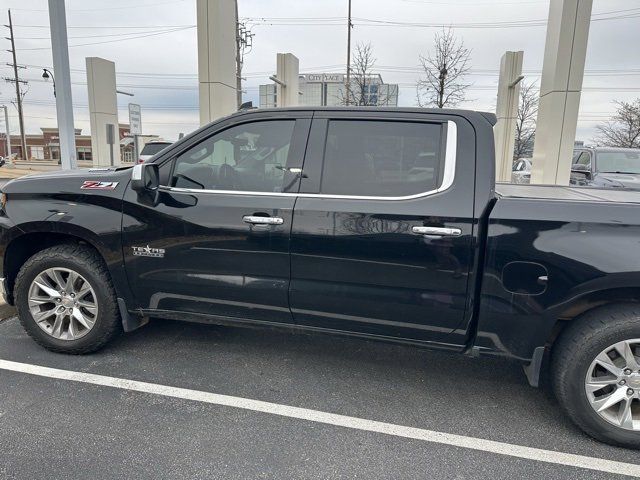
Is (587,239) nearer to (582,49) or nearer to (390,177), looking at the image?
(390,177)

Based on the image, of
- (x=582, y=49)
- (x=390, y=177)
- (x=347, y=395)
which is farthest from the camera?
(x=582, y=49)

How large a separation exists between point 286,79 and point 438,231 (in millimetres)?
14006

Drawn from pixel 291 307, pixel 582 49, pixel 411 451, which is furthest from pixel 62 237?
pixel 582 49

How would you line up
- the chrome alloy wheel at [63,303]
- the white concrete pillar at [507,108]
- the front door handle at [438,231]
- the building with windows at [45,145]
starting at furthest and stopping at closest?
the building with windows at [45,145] < the white concrete pillar at [507,108] < the chrome alloy wheel at [63,303] < the front door handle at [438,231]

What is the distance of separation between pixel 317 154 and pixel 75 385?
7.64 feet

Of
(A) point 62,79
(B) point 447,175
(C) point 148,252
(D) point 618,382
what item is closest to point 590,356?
(D) point 618,382

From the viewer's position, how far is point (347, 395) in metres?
3.13

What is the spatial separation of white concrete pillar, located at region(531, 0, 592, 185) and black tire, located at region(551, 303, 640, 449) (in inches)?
354

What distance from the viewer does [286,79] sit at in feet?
50.9

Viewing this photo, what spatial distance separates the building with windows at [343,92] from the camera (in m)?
21.7

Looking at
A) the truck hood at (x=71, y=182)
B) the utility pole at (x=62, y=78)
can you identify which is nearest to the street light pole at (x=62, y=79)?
the utility pole at (x=62, y=78)

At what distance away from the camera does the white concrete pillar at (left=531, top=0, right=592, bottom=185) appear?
9.86m

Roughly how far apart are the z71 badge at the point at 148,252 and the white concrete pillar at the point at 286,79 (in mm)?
12886

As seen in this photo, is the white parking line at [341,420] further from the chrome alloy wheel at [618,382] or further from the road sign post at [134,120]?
the road sign post at [134,120]
